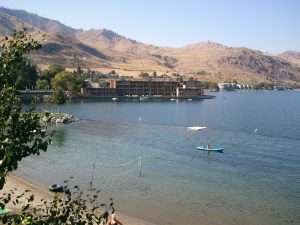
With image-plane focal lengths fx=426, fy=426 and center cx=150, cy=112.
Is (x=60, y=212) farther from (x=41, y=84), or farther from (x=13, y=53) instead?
(x=41, y=84)

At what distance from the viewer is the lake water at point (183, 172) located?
4041cm

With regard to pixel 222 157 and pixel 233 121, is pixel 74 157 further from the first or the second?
pixel 233 121

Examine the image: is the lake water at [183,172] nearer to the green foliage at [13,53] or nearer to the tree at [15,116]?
the tree at [15,116]

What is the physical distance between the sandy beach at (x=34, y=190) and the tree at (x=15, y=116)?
27.1 m

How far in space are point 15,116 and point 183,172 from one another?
48136 mm

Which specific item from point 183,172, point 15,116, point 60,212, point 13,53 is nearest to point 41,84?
point 183,172

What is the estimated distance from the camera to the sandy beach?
36.6 meters

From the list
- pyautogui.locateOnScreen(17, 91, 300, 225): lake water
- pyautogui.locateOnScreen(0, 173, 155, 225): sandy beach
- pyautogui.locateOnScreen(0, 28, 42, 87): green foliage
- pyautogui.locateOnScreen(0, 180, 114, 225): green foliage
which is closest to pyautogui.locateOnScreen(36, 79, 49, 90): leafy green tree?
pyautogui.locateOnScreen(17, 91, 300, 225): lake water

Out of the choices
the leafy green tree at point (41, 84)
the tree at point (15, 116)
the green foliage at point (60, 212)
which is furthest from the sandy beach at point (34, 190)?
the leafy green tree at point (41, 84)

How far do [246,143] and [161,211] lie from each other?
50.4 meters

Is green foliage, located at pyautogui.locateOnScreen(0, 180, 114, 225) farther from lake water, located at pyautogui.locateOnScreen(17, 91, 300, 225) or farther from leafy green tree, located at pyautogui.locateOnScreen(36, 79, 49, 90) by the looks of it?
leafy green tree, located at pyautogui.locateOnScreen(36, 79, 49, 90)

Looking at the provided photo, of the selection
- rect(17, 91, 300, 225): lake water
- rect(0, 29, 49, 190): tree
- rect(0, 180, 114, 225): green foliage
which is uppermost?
rect(0, 29, 49, 190): tree

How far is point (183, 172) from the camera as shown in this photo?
5653cm

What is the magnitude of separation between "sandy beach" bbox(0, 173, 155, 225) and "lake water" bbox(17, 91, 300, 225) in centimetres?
154
